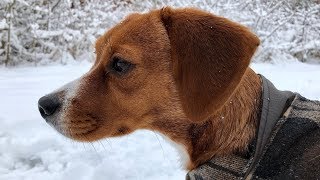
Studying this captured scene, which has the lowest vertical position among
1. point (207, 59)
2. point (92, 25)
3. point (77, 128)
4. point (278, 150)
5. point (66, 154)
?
point (92, 25)

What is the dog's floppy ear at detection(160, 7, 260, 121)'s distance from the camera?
2346mm

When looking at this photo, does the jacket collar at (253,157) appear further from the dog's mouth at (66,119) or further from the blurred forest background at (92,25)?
the blurred forest background at (92,25)

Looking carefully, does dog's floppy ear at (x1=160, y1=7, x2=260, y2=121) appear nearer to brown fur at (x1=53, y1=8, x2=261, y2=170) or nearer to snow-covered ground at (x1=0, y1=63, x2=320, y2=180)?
brown fur at (x1=53, y1=8, x2=261, y2=170)

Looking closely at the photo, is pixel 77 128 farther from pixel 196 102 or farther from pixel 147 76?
pixel 196 102

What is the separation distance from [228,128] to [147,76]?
556 millimetres

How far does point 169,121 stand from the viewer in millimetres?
2646

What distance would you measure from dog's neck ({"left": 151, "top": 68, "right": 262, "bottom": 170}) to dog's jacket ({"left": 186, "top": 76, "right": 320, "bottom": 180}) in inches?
2.2

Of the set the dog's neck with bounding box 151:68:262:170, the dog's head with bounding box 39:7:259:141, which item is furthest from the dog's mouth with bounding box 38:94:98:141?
the dog's neck with bounding box 151:68:262:170

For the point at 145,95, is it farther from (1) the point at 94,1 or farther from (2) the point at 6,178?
(1) the point at 94,1

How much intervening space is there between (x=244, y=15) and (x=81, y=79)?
9.52 metres

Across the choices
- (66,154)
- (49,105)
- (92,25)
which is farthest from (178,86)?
(92,25)

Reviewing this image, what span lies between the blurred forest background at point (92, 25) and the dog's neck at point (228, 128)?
3.91 meters

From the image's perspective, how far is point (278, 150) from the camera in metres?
2.17

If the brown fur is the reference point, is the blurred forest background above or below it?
below
